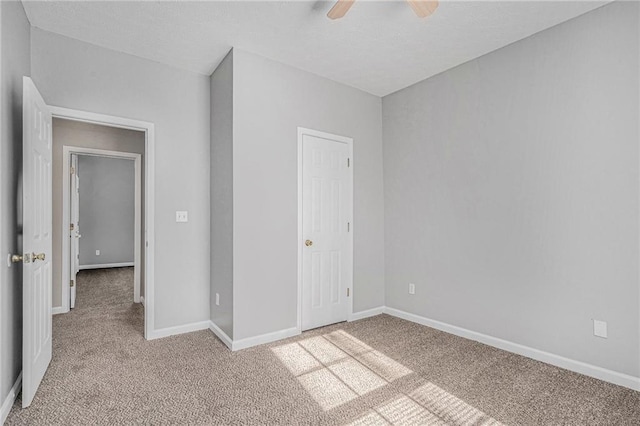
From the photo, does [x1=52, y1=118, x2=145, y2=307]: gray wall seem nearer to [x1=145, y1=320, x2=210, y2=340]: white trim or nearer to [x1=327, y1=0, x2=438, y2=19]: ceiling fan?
[x1=145, y1=320, x2=210, y2=340]: white trim

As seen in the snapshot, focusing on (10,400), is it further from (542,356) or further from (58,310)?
(542,356)

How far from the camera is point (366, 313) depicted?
3.89 m

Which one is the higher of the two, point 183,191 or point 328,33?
point 328,33

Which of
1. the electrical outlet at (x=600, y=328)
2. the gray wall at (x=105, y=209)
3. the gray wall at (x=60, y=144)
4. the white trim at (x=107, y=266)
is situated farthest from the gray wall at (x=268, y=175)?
the white trim at (x=107, y=266)

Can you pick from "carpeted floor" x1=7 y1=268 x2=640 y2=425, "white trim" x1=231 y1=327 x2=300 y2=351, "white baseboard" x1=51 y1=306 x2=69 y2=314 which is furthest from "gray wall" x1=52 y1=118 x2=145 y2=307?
"white trim" x1=231 y1=327 x2=300 y2=351

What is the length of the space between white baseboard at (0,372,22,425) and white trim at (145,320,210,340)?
1.03m

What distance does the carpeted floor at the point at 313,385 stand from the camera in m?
1.93

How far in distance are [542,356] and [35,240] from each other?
3.85m

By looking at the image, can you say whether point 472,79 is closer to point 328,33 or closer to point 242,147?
point 328,33

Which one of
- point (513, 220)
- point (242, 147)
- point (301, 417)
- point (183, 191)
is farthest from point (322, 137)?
point (301, 417)

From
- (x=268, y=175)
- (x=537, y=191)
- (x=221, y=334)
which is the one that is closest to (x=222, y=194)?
(x=268, y=175)

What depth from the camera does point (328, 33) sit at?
2744 mm

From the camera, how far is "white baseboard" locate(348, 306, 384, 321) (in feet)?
12.4

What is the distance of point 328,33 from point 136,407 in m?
3.04
